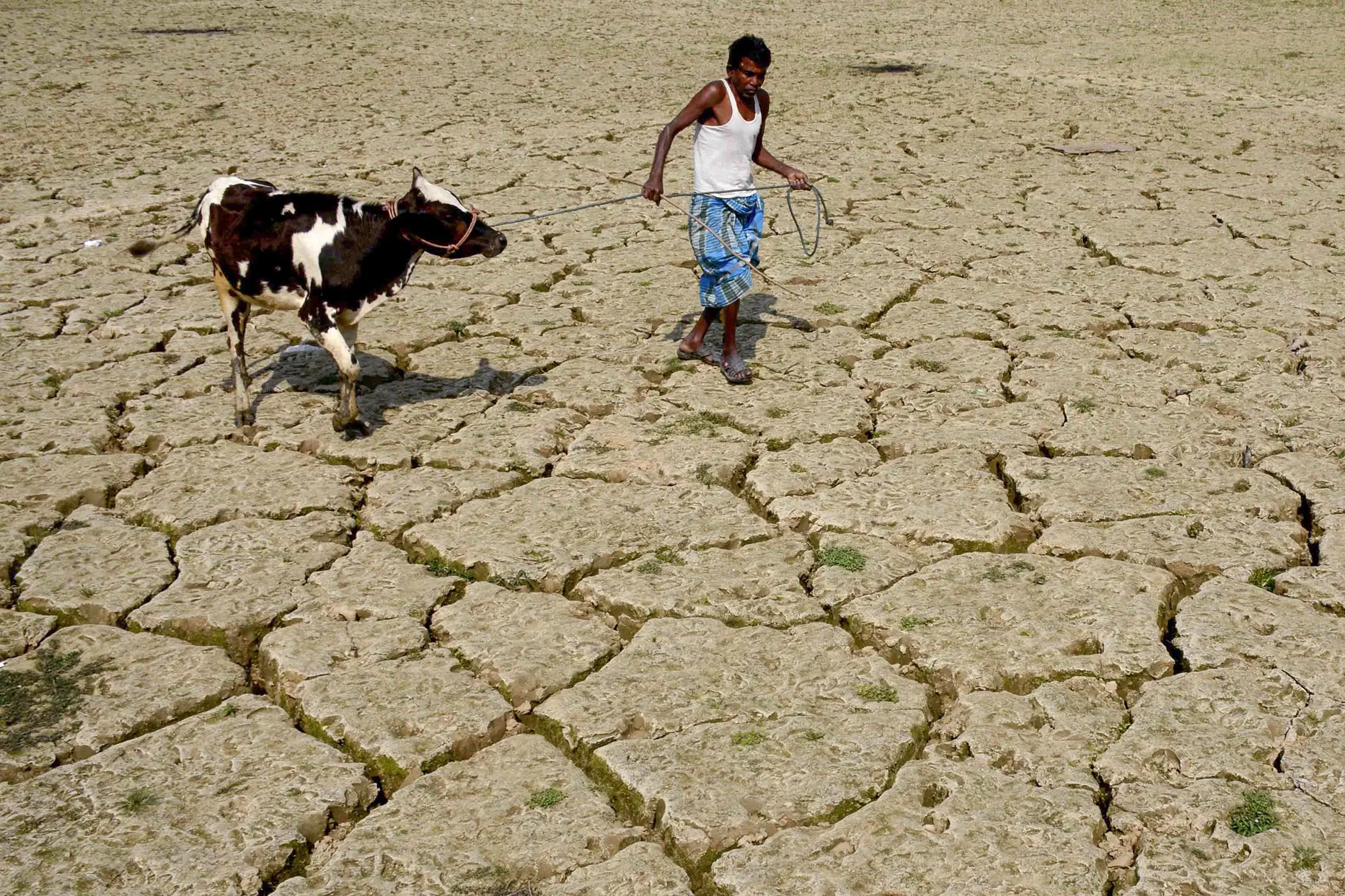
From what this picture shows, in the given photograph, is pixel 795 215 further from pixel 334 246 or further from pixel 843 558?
pixel 843 558

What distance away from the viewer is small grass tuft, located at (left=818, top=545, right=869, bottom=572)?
3.80 meters

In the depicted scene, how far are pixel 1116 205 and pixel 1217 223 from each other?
622 millimetres

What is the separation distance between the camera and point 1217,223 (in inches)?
286

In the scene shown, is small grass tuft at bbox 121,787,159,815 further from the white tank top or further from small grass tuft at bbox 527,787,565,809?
the white tank top

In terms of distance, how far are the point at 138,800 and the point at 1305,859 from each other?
252 cm

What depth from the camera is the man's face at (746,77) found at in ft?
15.7

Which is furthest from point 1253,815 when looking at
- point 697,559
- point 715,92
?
point 715,92

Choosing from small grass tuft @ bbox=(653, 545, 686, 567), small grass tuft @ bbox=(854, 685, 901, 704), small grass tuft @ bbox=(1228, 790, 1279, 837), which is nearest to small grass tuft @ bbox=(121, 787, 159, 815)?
small grass tuft @ bbox=(653, 545, 686, 567)

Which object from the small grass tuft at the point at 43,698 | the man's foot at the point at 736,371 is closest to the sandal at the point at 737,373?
the man's foot at the point at 736,371

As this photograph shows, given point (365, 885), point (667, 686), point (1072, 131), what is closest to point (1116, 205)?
point (1072, 131)

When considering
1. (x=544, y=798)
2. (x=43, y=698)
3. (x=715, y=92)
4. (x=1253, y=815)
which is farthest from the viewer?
(x=715, y=92)

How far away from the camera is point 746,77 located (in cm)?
482

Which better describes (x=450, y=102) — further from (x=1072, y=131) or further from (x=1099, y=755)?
(x=1099, y=755)

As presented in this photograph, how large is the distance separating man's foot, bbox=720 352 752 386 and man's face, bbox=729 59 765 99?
104 centimetres
